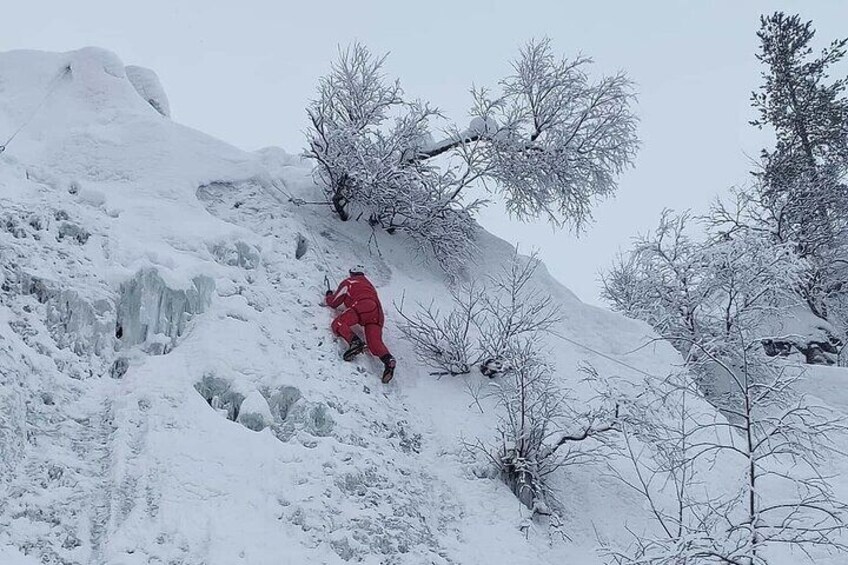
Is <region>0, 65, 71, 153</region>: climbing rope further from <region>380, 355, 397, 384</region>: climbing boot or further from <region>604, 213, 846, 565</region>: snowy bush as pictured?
<region>604, 213, 846, 565</region>: snowy bush

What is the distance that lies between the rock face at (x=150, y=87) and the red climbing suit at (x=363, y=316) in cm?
844

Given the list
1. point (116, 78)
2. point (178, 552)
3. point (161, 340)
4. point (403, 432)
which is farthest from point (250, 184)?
point (178, 552)

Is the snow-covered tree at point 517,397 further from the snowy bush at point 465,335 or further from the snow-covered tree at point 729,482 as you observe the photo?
the snow-covered tree at point 729,482

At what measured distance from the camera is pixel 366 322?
35.0 ft

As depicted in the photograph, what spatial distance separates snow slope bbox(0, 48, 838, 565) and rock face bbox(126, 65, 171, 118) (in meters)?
3.74

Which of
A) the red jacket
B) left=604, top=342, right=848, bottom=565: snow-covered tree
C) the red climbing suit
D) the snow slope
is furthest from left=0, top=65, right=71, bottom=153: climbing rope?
left=604, top=342, right=848, bottom=565: snow-covered tree

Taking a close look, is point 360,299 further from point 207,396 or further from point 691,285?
point 691,285

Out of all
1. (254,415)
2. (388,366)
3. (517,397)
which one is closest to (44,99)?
(388,366)

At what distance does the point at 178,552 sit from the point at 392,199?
25.5ft

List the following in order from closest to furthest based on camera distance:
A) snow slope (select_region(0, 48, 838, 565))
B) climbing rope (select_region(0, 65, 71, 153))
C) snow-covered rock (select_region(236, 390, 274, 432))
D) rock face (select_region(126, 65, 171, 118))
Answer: snow slope (select_region(0, 48, 838, 565)) < snow-covered rock (select_region(236, 390, 274, 432)) < climbing rope (select_region(0, 65, 71, 153)) < rock face (select_region(126, 65, 171, 118))

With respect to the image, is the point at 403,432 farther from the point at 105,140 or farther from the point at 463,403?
the point at 105,140

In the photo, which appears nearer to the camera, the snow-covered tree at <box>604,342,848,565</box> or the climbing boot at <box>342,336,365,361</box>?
the snow-covered tree at <box>604,342,848,565</box>

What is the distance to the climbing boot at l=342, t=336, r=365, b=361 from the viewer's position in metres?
10.4

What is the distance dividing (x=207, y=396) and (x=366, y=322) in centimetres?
265
